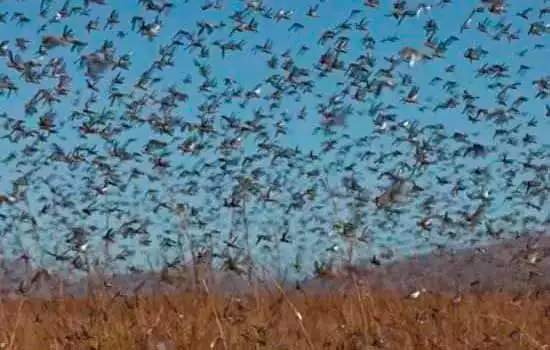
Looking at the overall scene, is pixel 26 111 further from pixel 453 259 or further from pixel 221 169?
pixel 453 259

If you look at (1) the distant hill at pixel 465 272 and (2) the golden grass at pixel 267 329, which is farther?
(1) the distant hill at pixel 465 272

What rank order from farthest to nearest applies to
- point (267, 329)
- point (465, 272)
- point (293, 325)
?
point (465, 272), point (293, 325), point (267, 329)

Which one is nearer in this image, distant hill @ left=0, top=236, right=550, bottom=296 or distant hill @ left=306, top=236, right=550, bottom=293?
distant hill @ left=0, top=236, right=550, bottom=296

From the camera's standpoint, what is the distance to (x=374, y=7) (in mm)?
8422

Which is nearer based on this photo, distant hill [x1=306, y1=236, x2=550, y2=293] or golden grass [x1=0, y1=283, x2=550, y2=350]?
golden grass [x1=0, y1=283, x2=550, y2=350]

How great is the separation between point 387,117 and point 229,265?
4303 mm

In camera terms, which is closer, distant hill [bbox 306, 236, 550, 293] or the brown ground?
the brown ground

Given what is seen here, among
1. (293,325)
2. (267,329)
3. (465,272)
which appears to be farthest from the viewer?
(465,272)

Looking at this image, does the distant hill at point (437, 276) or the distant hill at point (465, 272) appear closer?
the distant hill at point (437, 276)

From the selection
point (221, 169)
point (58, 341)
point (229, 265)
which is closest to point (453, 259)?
point (221, 169)

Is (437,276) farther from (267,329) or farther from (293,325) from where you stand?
(267,329)

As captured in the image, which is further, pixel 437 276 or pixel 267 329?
pixel 437 276

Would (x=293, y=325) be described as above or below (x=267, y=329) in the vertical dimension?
above

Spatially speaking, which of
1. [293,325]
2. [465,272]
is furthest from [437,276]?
[293,325]
